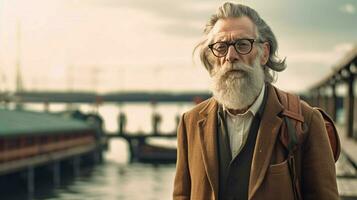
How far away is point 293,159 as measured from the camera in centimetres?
357

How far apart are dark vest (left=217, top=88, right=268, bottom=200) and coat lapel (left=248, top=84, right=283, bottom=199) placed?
0.10 meters

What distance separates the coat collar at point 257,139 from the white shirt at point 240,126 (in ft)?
0.31

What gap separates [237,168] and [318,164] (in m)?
0.51

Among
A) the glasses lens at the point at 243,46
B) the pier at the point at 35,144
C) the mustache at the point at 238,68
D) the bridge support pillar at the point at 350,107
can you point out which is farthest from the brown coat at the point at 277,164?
Result: the pier at the point at 35,144

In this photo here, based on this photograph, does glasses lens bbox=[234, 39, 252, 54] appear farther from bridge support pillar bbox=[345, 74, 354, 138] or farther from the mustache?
bridge support pillar bbox=[345, 74, 354, 138]

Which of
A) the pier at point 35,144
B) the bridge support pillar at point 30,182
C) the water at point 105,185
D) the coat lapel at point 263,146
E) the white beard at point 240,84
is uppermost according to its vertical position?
the white beard at point 240,84

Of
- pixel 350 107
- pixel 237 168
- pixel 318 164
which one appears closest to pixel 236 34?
pixel 237 168

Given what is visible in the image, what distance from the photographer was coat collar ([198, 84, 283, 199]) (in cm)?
358

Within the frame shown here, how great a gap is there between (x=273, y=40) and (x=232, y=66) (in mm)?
399

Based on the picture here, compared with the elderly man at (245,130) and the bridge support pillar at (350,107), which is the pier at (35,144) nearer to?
the bridge support pillar at (350,107)

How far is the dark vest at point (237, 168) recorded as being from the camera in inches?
145

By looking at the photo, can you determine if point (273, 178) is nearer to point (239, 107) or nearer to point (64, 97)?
point (239, 107)

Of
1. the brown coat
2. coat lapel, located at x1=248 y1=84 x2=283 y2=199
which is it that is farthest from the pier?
coat lapel, located at x1=248 y1=84 x2=283 y2=199

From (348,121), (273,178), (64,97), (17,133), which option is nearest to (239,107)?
(273,178)
